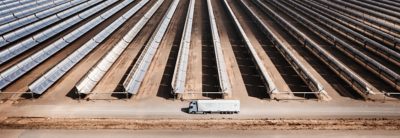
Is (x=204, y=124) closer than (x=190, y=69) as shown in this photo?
Yes

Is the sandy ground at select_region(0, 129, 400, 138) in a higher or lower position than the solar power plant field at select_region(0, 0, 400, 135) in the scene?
lower

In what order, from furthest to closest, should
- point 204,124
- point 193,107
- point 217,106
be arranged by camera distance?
point 193,107
point 217,106
point 204,124

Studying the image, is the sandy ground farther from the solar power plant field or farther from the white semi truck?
the white semi truck

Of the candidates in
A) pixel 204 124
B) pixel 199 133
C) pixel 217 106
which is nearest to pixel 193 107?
pixel 217 106

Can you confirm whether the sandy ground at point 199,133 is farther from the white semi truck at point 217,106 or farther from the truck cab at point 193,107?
the truck cab at point 193,107

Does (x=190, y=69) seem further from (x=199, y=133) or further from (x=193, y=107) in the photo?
(x=199, y=133)

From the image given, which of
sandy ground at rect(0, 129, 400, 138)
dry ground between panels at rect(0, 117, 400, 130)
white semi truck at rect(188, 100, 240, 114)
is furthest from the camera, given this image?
white semi truck at rect(188, 100, 240, 114)

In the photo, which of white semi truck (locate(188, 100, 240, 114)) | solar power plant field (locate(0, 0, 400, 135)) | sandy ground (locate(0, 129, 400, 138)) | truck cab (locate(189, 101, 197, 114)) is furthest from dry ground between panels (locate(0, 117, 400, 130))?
truck cab (locate(189, 101, 197, 114))
